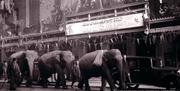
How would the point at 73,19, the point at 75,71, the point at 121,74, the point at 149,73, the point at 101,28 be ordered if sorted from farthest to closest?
Answer: 1. the point at 73,19
2. the point at 101,28
3. the point at 75,71
4. the point at 149,73
5. the point at 121,74

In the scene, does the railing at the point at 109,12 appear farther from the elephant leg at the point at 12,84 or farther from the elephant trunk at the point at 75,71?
the elephant leg at the point at 12,84

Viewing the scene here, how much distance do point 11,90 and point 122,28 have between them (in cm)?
487

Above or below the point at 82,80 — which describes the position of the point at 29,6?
above

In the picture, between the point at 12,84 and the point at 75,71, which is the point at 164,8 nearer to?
the point at 75,71

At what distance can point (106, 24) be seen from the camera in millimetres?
15586

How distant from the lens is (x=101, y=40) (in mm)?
16359

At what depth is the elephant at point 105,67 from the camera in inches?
465

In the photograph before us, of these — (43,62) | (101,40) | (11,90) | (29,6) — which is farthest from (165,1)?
(29,6)

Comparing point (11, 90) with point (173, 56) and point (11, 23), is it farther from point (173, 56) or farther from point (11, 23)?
point (11, 23)

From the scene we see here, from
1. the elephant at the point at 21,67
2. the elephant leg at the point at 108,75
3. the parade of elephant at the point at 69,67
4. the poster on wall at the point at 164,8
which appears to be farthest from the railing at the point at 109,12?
the elephant leg at the point at 108,75

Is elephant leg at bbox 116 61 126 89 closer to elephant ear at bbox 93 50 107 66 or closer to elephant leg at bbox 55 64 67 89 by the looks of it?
elephant ear at bbox 93 50 107 66

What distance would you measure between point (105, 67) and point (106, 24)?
374cm

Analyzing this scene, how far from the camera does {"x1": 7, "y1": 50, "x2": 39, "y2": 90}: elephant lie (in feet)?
50.3

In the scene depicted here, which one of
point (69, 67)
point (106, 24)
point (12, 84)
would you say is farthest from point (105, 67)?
point (12, 84)
